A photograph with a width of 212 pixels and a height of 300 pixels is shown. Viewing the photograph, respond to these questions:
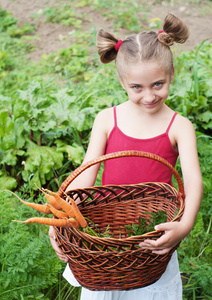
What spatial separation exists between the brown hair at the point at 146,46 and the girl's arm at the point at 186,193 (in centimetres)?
30

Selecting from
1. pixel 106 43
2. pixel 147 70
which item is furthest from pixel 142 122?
pixel 106 43

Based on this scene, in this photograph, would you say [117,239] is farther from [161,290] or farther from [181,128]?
[181,128]

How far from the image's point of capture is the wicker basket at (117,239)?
1459mm

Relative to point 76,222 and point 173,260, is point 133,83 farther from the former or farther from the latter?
point 173,260

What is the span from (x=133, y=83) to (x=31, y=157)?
1611 millimetres

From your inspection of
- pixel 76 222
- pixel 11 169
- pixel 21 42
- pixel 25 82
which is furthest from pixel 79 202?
pixel 21 42

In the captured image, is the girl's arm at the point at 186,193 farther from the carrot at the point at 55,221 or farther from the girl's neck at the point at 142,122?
Answer: the carrot at the point at 55,221

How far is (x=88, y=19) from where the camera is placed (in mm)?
6379

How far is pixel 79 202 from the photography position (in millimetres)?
1854

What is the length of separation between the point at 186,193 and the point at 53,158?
65.6 inches

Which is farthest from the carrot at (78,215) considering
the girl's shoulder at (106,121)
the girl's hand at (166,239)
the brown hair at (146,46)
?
the brown hair at (146,46)

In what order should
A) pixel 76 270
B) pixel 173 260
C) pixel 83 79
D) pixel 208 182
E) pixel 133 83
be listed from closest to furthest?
pixel 76 270
pixel 133 83
pixel 173 260
pixel 208 182
pixel 83 79

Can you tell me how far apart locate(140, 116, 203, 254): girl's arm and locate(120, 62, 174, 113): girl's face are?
0.20 m

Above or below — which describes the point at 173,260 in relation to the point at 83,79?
above
